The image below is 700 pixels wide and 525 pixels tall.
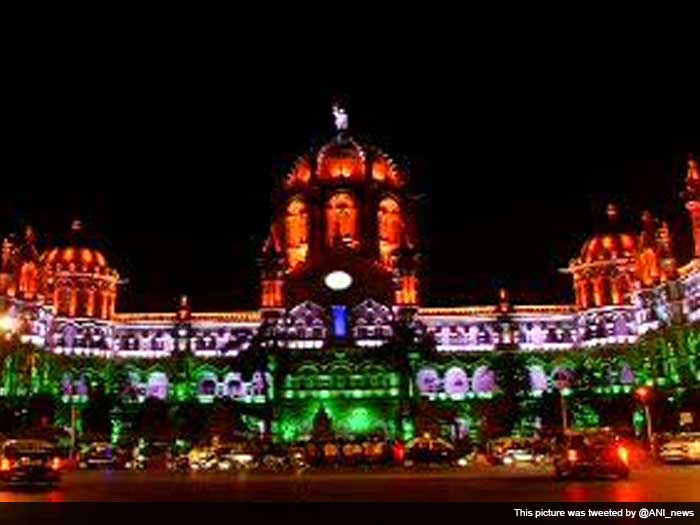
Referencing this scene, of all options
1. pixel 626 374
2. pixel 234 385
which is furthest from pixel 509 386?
pixel 234 385

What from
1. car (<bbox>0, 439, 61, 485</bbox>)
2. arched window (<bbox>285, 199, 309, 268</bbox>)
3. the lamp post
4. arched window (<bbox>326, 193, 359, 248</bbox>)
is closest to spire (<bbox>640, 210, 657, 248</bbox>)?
the lamp post

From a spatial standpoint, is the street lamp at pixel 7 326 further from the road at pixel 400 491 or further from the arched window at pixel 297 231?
the road at pixel 400 491

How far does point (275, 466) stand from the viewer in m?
44.8

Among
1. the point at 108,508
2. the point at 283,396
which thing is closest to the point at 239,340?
the point at 283,396

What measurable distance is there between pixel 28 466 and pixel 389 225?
69.1 meters

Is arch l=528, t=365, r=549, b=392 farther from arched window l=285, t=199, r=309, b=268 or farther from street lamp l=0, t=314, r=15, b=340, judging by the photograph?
street lamp l=0, t=314, r=15, b=340

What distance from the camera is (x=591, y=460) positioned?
2700 centimetres

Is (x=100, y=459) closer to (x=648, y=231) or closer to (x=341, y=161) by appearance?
(x=341, y=161)

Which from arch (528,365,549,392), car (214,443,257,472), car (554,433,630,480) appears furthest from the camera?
arch (528,365,549,392)

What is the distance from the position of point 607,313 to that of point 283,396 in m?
31.4

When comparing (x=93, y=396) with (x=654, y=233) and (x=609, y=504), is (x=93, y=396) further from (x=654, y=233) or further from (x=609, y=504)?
(x=609, y=504)

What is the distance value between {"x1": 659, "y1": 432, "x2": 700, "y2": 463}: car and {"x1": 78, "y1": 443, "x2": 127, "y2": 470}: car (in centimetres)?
2771

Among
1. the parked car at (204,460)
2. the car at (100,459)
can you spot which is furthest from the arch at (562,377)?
the car at (100,459)

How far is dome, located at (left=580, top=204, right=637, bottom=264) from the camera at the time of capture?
297ft
